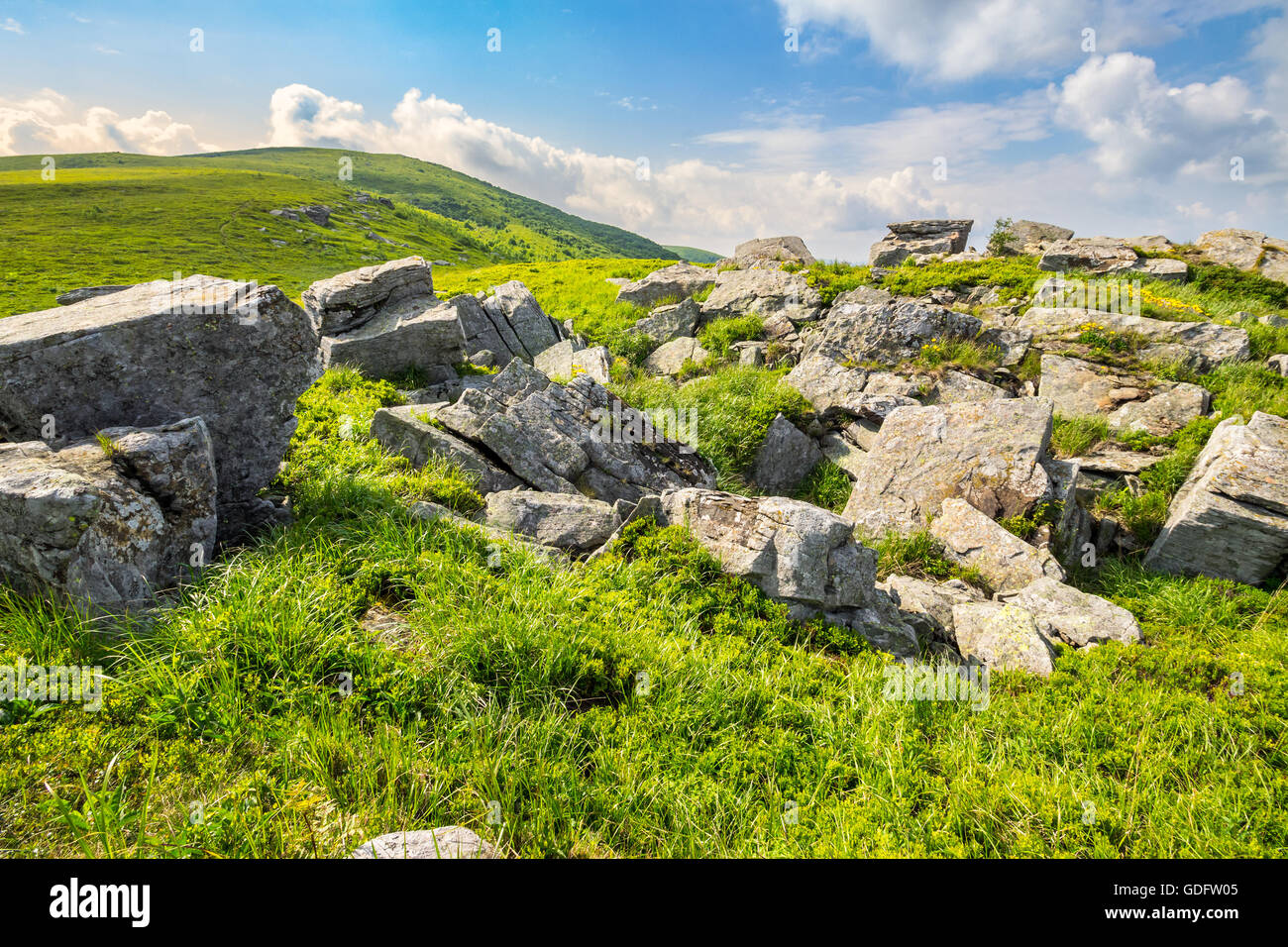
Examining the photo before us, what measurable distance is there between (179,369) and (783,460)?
12410 mm

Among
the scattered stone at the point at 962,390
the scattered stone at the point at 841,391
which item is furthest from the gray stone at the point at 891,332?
the scattered stone at the point at 962,390

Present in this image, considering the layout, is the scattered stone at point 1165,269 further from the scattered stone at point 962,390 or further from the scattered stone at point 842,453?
the scattered stone at point 842,453

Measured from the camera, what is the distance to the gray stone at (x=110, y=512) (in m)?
5.00

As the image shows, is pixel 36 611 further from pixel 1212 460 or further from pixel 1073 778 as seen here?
pixel 1212 460

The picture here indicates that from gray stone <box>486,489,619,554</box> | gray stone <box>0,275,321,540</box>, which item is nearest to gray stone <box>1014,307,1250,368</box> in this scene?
gray stone <box>486,489,619,554</box>

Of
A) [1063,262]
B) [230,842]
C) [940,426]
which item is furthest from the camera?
[1063,262]

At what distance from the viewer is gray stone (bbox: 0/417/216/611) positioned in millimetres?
5004

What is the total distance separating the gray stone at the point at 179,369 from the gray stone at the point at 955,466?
1092cm

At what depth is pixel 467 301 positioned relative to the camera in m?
18.7

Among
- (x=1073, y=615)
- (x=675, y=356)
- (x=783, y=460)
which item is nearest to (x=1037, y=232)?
(x=675, y=356)

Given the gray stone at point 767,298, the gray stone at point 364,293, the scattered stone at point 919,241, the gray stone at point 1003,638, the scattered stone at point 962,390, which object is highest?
the scattered stone at point 919,241

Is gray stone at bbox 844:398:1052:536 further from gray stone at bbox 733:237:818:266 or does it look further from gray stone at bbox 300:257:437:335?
gray stone at bbox 733:237:818:266

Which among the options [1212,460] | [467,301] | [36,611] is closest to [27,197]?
[467,301]

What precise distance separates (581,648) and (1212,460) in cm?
1359
